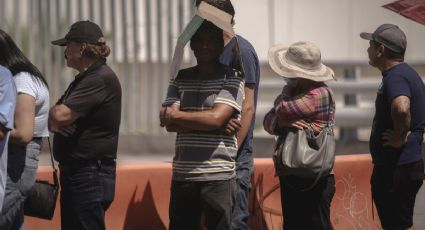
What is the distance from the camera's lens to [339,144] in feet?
39.2

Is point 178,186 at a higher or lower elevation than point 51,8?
lower

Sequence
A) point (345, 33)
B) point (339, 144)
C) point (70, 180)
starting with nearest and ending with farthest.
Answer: point (70, 180)
point (339, 144)
point (345, 33)

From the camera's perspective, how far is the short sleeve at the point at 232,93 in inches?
228

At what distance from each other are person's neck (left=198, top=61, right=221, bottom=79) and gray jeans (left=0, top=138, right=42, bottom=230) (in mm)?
1080

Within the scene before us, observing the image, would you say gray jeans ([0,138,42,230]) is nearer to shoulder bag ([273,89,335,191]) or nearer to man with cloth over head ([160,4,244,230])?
man with cloth over head ([160,4,244,230])

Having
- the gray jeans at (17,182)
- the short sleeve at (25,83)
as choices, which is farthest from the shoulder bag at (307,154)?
the short sleeve at (25,83)

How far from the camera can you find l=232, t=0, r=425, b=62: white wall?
13625mm

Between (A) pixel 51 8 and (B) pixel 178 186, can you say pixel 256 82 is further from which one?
(A) pixel 51 8

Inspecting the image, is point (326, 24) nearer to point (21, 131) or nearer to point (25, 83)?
point (25, 83)

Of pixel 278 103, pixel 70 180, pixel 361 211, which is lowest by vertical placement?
pixel 361 211

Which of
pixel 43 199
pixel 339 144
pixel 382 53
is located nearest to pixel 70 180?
pixel 43 199

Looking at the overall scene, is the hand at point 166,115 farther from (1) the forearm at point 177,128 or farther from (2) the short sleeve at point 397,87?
(2) the short sleeve at point 397,87

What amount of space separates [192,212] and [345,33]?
822 centimetres

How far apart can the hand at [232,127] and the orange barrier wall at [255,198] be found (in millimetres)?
1952
